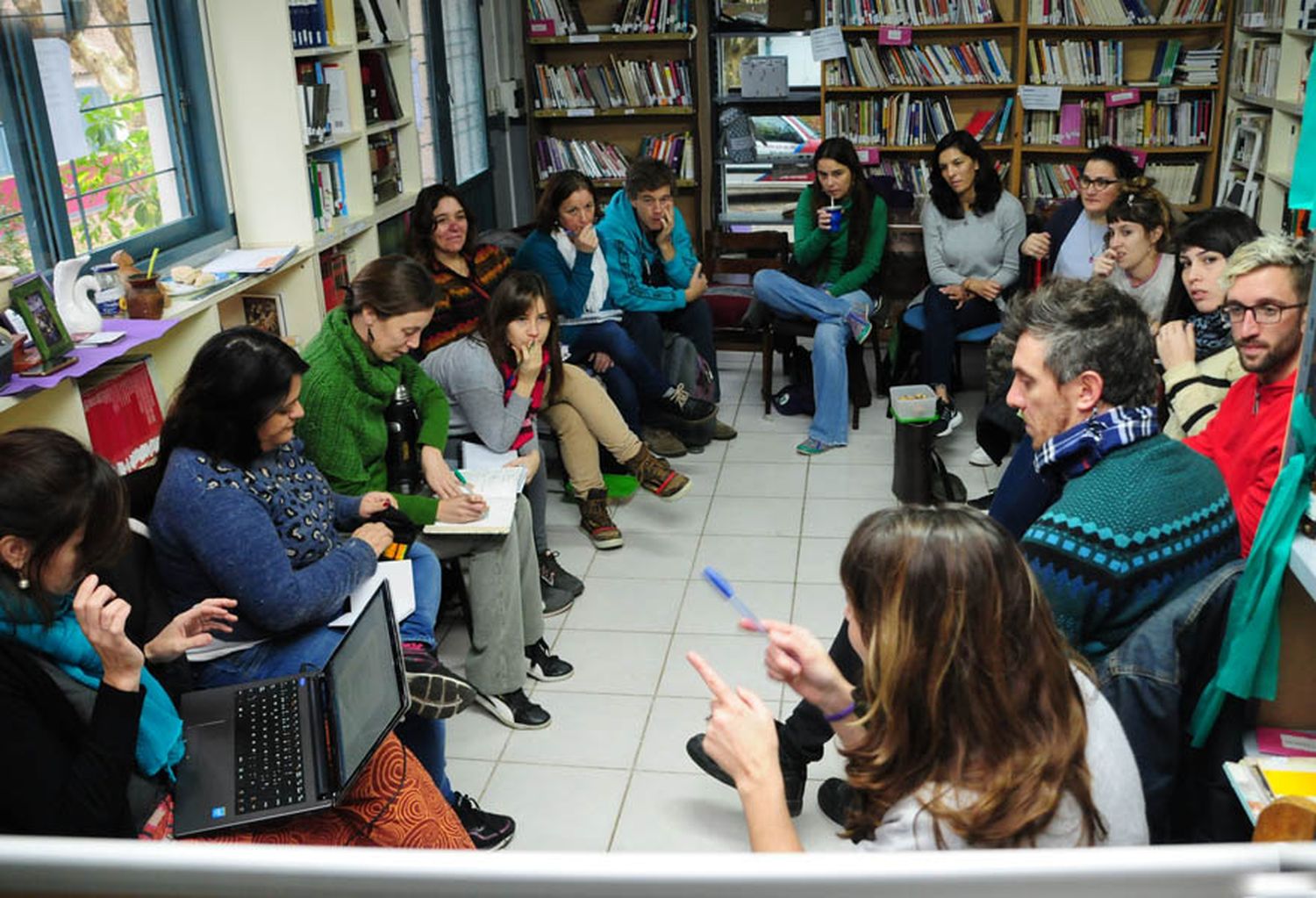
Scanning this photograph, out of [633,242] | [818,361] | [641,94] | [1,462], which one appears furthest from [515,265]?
[1,462]

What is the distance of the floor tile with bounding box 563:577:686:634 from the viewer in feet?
12.5

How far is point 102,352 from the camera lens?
10.2 feet

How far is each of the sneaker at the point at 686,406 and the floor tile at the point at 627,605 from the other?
1.15m

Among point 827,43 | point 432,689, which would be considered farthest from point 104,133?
point 827,43

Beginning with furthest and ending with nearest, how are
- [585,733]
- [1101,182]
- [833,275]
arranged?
1. [833,275]
2. [1101,182]
3. [585,733]

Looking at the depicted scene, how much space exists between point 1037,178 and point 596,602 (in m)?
3.99

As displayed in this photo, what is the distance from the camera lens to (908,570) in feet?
4.66

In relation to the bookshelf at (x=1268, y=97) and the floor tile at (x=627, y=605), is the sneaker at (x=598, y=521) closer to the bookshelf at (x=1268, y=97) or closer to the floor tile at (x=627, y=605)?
the floor tile at (x=627, y=605)

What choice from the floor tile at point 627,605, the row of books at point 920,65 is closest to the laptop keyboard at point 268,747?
the floor tile at point 627,605

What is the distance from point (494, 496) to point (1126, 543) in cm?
187

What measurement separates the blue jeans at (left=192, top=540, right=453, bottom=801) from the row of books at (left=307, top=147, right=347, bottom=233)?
2172mm

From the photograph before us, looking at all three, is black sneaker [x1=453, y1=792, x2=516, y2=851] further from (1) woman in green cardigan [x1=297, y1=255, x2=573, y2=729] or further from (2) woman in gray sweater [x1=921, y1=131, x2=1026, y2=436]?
(2) woman in gray sweater [x1=921, y1=131, x2=1026, y2=436]

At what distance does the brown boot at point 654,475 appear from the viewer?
445 cm

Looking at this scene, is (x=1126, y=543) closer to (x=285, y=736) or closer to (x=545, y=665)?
(x=285, y=736)
